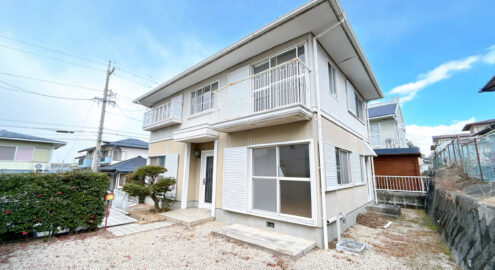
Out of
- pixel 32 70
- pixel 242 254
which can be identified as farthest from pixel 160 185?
pixel 32 70

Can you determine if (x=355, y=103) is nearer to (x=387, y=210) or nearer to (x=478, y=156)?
(x=478, y=156)

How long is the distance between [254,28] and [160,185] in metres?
6.38

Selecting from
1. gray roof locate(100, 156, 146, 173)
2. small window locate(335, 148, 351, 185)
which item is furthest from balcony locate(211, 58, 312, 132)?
gray roof locate(100, 156, 146, 173)

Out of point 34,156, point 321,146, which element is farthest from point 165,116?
point 34,156

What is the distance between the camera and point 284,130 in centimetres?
528

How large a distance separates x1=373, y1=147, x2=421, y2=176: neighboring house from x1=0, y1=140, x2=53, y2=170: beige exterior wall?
2846 centimetres

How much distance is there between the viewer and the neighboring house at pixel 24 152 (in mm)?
16578

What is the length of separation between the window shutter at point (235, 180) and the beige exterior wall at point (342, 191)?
93.7 inches

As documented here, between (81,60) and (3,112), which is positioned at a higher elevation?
(81,60)

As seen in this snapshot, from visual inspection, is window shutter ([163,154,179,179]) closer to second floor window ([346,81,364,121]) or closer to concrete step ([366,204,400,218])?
second floor window ([346,81,364,121])

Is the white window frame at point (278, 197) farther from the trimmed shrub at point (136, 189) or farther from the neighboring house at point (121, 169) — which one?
the neighboring house at point (121, 169)

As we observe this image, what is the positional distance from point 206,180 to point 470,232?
7187 mm

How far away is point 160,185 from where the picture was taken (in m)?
7.28

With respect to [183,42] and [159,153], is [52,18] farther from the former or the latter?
[159,153]
